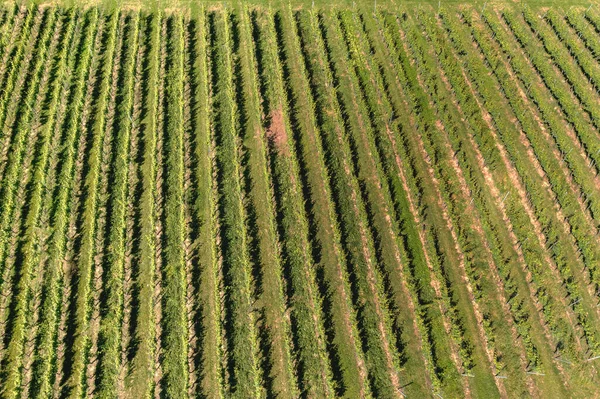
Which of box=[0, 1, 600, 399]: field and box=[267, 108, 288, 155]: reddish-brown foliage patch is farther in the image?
box=[267, 108, 288, 155]: reddish-brown foliage patch

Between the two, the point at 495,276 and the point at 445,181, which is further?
the point at 445,181

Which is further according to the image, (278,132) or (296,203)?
(278,132)

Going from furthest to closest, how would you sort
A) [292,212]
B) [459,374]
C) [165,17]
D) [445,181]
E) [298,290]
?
[165,17], [445,181], [292,212], [298,290], [459,374]

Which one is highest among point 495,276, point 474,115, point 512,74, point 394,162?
point 512,74

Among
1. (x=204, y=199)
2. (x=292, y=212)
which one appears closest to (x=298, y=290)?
(x=292, y=212)

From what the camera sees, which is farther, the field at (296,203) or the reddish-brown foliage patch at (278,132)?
the reddish-brown foliage patch at (278,132)

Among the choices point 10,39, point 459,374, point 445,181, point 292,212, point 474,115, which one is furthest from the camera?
point 10,39

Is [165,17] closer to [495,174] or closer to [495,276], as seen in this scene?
[495,174]

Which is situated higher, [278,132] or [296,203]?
[278,132]
